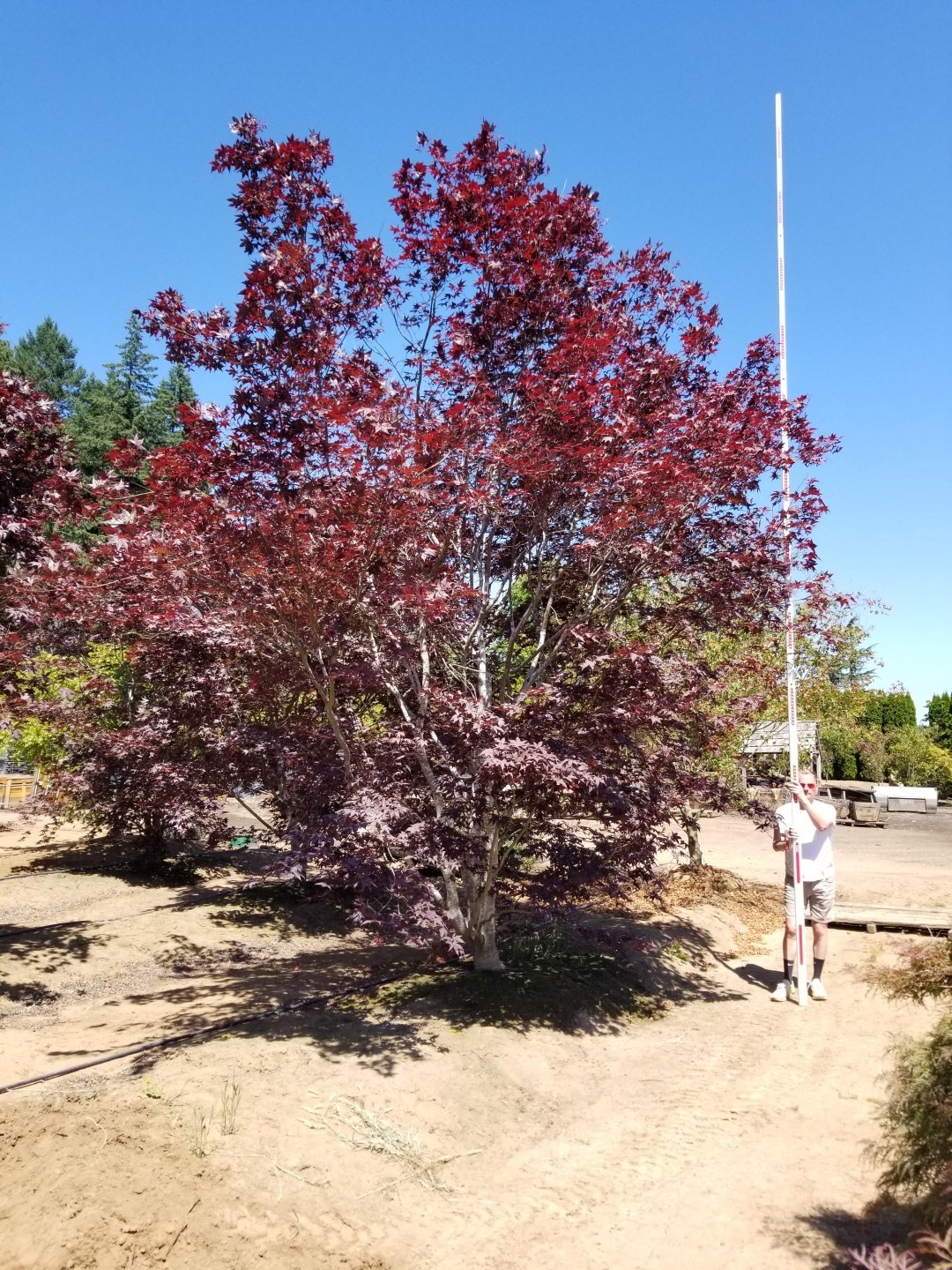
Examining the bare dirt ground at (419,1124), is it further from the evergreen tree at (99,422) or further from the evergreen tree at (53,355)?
the evergreen tree at (53,355)

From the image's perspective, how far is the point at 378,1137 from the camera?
4141 mm

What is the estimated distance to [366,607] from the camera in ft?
18.8

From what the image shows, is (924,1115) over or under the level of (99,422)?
under

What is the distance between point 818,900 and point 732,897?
432 cm

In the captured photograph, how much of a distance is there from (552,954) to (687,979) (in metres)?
1.29

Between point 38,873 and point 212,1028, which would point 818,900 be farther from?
point 38,873

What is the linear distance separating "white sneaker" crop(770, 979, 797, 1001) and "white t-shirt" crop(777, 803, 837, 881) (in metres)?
0.92

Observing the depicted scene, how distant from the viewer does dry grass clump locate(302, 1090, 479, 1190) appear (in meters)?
3.94

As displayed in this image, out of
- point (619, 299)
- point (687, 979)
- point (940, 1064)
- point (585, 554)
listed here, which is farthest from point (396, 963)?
point (619, 299)

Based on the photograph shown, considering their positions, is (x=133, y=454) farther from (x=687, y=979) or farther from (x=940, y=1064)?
(x=687, y=979)

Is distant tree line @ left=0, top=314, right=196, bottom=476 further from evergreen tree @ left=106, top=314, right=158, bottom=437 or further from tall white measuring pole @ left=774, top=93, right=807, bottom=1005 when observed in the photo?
tall white measuring pole @ left=774, top=93, right=807, bottom=1005

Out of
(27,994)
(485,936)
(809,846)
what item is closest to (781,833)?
(809,846)

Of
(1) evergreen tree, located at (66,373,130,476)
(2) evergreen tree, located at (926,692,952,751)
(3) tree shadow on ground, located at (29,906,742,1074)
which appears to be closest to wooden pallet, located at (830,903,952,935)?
(3) tree shadow on ground, located at (29,906,742,1074)

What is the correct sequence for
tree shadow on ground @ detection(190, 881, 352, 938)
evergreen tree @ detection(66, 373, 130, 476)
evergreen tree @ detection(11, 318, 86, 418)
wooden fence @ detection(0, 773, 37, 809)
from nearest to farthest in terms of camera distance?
tree shadow on ground @ detection(190, 881, 352, 938), wooden fence @ detection(0, 773, 37, 809), evergreen tree @ detection(66, 373, 130, 476), evergreen tree @ detection(11, 318, 86, 418)
